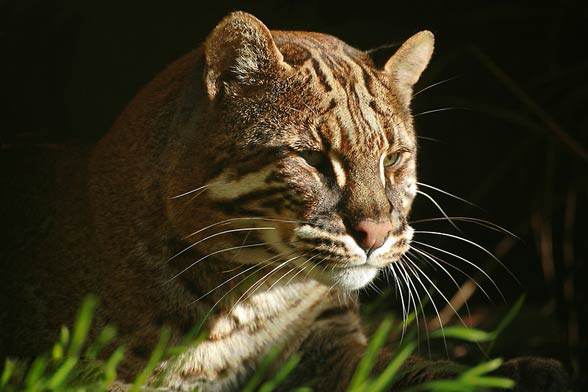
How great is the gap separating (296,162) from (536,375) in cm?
141

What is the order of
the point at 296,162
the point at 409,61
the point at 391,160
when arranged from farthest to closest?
1. the point at 409,61
2. the point at 391,160
3. the point at 296,162

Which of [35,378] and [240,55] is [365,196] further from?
[35,378]

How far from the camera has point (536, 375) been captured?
370 centimetres

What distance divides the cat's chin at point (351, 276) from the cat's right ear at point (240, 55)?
3.00 feet

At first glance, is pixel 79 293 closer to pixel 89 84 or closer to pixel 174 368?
pixel 174 368

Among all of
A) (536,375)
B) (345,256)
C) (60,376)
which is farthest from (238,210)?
(536,375)

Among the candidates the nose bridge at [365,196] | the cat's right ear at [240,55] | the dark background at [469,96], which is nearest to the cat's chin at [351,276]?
the nose bridge at [365,196]

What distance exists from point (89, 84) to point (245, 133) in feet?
7.80

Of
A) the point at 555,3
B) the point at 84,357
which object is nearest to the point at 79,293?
the point at 84,357

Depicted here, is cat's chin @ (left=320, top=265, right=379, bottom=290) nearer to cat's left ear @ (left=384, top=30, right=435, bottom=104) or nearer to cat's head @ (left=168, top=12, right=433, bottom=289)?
cat's head @ (left=168, top=12, right=433, bottom=289)

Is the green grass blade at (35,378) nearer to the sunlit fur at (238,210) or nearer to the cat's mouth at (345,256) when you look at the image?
the sunlit fur at (238,210)

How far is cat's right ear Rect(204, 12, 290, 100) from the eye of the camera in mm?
3646

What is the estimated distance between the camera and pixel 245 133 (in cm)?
373

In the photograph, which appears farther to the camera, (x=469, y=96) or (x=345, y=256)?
(x=469, y=96)
